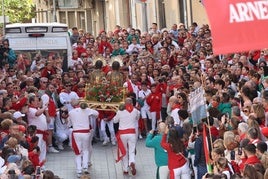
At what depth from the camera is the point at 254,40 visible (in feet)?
27.4

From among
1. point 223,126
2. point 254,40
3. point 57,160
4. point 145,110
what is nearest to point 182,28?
point 145,110

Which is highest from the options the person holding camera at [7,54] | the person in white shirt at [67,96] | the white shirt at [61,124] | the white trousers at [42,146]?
the person holding camera at [7,54]

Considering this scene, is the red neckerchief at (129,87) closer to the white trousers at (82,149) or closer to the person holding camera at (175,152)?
the white trousers at (82,149)

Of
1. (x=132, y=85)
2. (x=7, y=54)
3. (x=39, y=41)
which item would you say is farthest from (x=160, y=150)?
(x=39, y=41)

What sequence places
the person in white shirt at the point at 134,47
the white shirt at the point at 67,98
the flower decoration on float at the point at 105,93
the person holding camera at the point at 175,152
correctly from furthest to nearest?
the person in white shirt at the point at 134,47 → the white shirt at the point at 67,98 → the flower decoration on float at the point at 105,93 → the person holding camera at the point at 175,152

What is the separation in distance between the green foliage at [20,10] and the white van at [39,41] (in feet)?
142

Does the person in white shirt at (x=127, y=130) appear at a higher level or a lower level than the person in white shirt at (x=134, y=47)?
lower

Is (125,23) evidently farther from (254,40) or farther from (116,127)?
(254,40)

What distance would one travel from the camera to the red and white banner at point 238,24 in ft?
27.2

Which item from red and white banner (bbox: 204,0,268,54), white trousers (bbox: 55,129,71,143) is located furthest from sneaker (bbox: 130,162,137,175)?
red and white banner (bbox: 204,0,268,54)

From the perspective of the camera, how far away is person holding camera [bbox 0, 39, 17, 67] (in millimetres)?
24312

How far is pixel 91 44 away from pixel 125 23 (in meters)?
22.1

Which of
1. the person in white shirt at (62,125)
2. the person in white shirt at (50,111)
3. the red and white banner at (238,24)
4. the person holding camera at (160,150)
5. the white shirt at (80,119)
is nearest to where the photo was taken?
the red and white banner at (238,24)

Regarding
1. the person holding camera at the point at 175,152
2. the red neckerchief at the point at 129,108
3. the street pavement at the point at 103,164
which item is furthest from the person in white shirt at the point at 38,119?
the person holding camera at the point at 175,152
